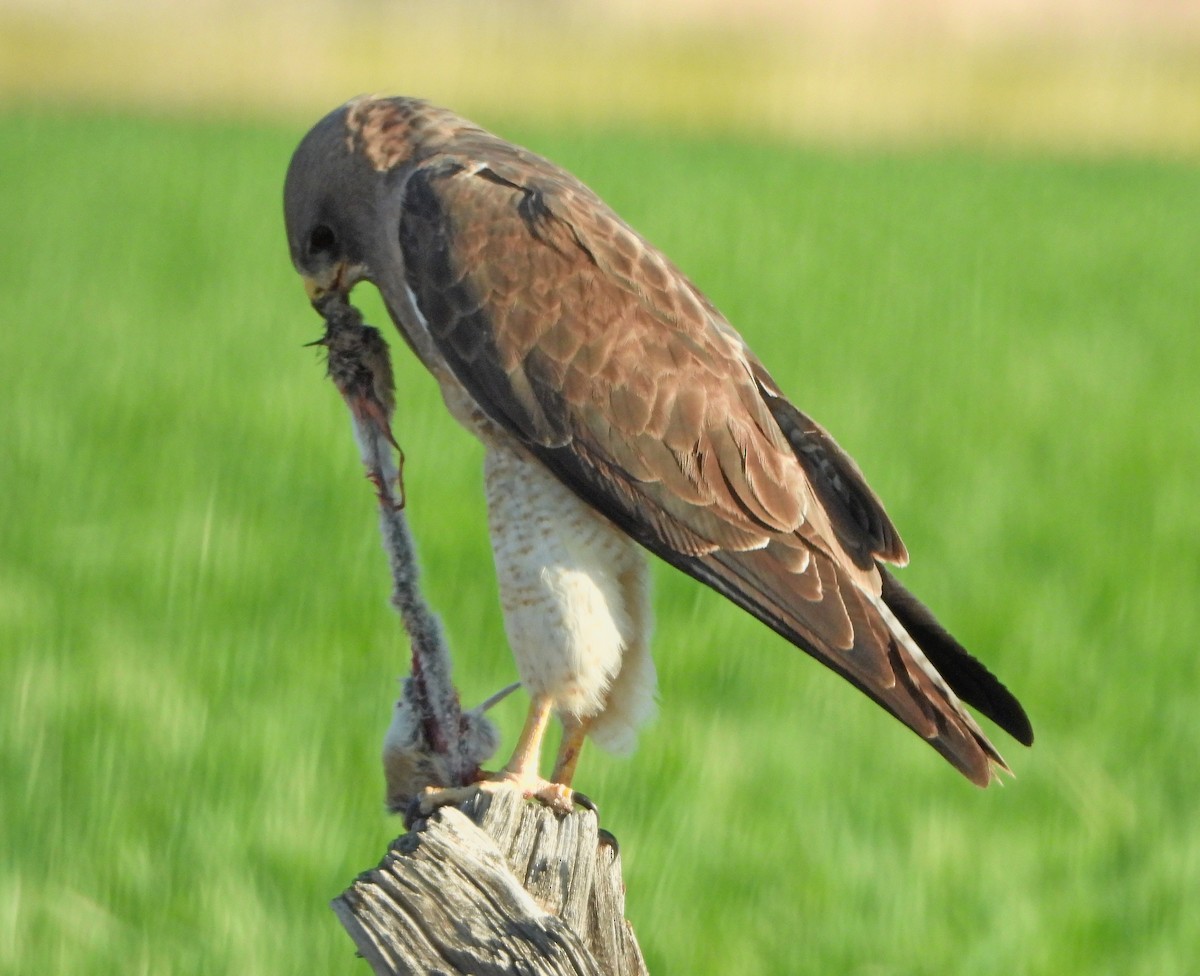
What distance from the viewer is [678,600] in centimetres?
666

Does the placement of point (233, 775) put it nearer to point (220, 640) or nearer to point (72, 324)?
point (220, 640)

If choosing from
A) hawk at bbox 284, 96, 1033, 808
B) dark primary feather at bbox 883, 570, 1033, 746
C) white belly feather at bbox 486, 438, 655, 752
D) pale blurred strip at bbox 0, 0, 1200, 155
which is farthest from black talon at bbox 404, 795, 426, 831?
pale blurred strip at bbox 0, 0, 1200, 155

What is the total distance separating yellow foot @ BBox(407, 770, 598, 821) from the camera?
2.86m

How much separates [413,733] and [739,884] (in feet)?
6.68

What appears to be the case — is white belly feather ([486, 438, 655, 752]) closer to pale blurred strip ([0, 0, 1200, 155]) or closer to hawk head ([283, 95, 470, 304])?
hawk head ([283, 95, 470, 304])

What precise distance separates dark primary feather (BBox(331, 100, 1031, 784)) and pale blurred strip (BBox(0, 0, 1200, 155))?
858 inches

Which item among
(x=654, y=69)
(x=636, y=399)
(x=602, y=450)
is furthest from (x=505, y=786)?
(x=654, y=69)

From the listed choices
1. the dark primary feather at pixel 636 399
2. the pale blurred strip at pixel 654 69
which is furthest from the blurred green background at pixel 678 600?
the pale blurred strip at pixel 654 69

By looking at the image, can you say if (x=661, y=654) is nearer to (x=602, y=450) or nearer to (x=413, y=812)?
Result: (x=602, y=450)

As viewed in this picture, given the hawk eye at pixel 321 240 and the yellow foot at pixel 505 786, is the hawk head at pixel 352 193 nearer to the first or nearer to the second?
the hawk eye at pixel 321 240

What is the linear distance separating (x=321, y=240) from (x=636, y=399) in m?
0.78

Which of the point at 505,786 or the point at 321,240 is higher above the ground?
the point at 321,240

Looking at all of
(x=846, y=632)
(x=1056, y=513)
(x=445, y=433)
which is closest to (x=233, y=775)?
(x=846, y=632)

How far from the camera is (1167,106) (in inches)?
1330
